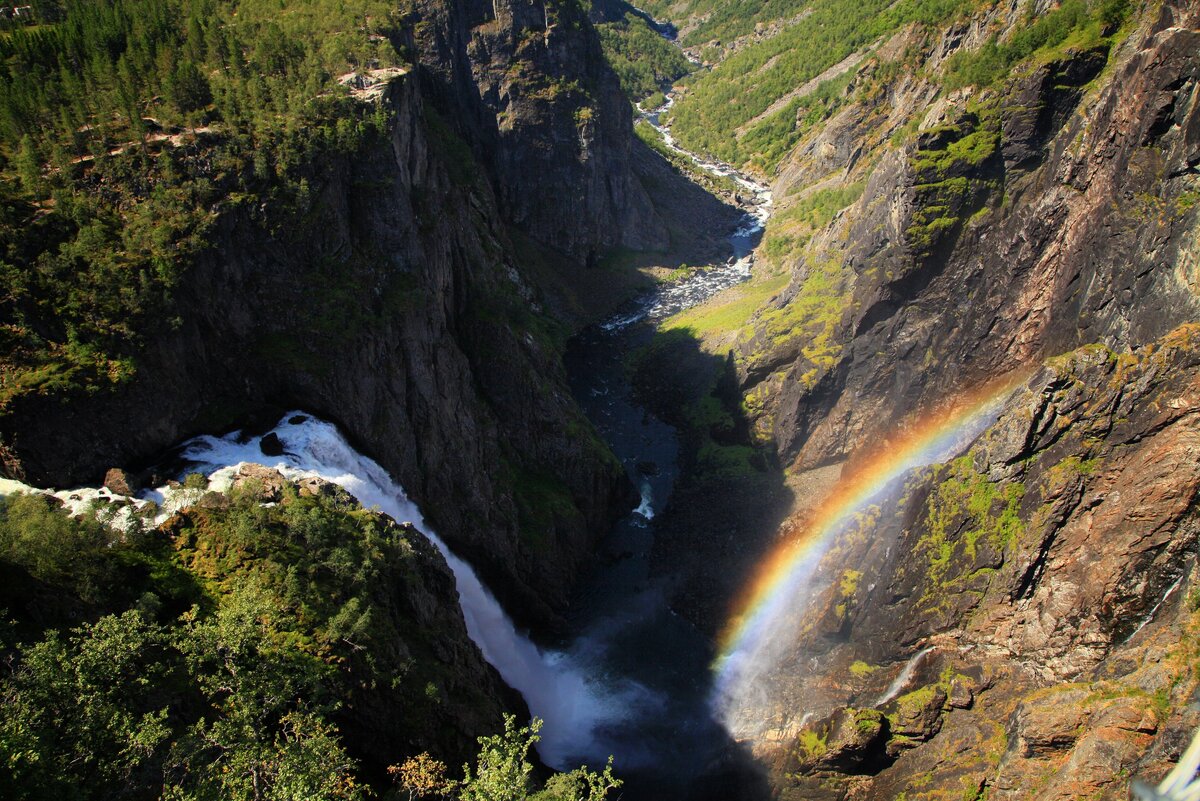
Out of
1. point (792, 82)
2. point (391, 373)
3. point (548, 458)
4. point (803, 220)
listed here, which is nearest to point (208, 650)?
point (391, 373)

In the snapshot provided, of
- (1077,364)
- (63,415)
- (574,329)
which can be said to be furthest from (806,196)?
(63,415)

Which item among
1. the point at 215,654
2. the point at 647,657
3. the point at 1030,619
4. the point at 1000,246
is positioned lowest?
the point at 647,657

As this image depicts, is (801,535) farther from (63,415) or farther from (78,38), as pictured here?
(78,38)

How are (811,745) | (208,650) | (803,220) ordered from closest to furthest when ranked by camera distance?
(208,650), (811,745), (803,220)

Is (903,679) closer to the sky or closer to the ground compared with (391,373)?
closer to the ground

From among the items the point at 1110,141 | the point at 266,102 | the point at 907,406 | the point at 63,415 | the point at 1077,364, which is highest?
the point at 266,102

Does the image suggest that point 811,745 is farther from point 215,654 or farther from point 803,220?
point 803,220

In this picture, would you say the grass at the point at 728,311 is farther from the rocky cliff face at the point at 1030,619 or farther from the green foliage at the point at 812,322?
the rocky cliff face at the point at 1030,619
